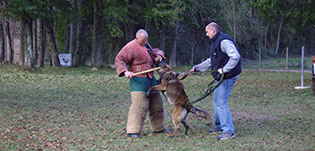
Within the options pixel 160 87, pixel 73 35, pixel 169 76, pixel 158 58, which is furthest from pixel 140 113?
pixel 73 35

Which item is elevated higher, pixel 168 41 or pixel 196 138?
pixel 168 41

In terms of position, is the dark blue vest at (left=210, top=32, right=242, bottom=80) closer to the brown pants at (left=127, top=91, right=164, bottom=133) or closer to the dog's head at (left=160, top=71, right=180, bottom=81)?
the dog's head at (left=160, top=71, right=180, bottom=81)

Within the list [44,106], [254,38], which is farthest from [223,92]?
[254,38]

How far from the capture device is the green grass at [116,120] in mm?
6832

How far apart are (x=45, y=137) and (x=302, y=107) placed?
7.46 metres

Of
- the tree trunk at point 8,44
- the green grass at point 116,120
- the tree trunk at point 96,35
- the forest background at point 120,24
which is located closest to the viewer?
the green grass at point 116,120

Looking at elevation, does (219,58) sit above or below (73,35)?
below

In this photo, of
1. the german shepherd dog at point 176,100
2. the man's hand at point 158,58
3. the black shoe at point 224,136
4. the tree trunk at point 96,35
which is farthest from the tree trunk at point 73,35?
the black shoe at point 224,136

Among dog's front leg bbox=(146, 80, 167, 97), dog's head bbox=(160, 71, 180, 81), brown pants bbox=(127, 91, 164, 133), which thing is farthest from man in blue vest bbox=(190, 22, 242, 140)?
brown pants bbox=(127, 91, 164, 133)

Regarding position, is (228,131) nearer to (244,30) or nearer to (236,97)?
(236,97)

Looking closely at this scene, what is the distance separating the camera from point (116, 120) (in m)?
9.33

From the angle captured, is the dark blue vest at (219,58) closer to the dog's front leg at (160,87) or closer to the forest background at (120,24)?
the dog's front leg at (160,87)

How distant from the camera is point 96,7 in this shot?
27.5 meters

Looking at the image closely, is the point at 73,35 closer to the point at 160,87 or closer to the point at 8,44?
the point at 8,44
